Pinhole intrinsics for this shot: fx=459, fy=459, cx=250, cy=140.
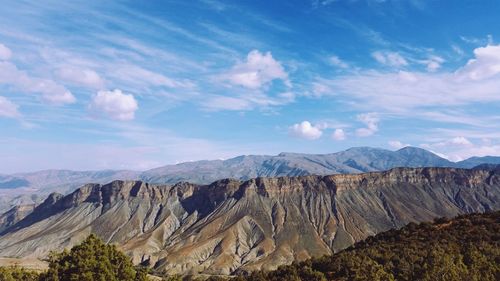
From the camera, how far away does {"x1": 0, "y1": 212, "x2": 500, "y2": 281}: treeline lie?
2933 inches

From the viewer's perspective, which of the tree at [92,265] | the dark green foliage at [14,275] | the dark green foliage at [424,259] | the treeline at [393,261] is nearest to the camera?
the tree at [92,265]

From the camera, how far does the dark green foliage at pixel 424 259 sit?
268 feet

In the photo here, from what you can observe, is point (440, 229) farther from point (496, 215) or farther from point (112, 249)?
point (112, 249)

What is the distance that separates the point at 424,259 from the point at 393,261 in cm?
Answer: 706

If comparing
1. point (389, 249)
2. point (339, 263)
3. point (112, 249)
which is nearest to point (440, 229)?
point (389, 249)

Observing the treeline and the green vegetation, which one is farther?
the treeline

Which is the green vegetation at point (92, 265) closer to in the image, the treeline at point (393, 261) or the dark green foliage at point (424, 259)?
the treeline at point (393, 261)

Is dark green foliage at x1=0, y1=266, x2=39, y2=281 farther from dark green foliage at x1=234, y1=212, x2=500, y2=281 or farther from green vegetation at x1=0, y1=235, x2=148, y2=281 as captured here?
dark green foliage at x1=234, y1=212, x2=500, y2=281

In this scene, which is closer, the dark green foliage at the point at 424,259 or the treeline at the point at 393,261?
the treeline at the point at 393,261

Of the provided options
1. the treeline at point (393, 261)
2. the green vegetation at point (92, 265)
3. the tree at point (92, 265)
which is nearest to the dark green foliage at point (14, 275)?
the treeline at point (393, 261)

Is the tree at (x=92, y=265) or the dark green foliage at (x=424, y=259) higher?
the tree at (x=92, y=265)

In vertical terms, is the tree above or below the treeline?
above

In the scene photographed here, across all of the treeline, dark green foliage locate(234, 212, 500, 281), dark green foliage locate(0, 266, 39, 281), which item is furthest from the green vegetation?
dark green foliage locate(234, 212, 500, 281)

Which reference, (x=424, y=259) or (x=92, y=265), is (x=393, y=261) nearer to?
(x=424, y=259)
